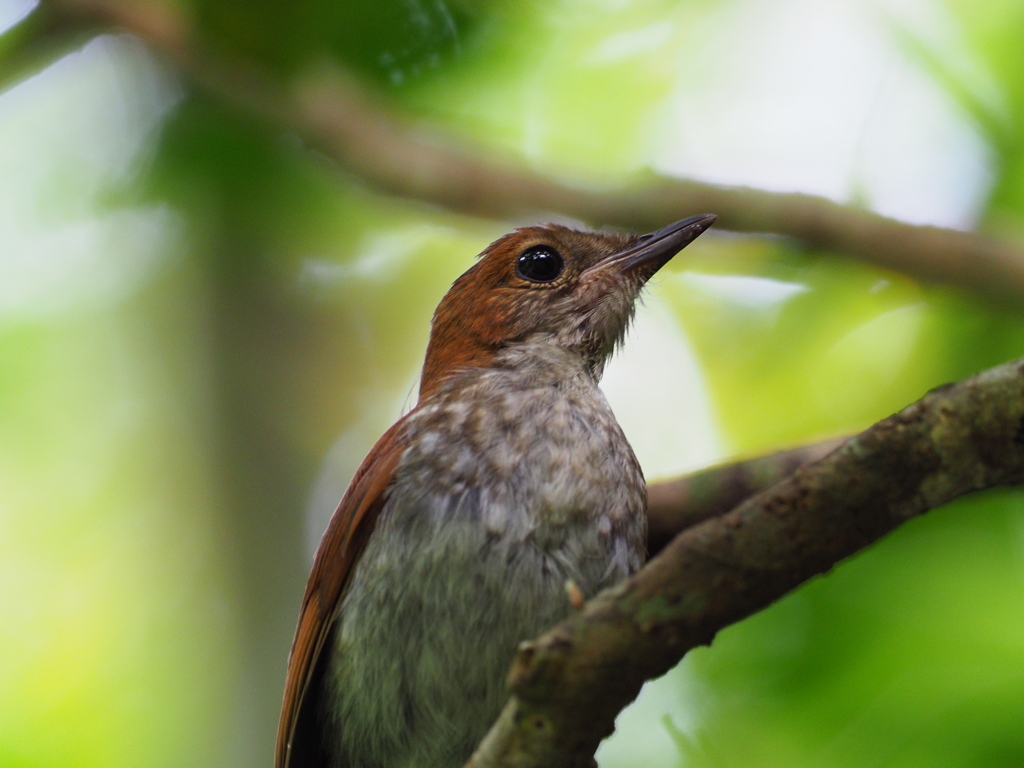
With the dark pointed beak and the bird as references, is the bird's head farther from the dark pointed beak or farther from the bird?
the bird

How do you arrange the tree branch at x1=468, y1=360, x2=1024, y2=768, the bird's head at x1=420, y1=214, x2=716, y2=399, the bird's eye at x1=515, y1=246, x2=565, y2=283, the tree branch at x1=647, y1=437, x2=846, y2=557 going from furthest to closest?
1. the bird's eye at x1=515, y1=246, x2=565, y2=283
2. the bird's head at x1=420, y1=214, x2=716, y2=399
3. the tree branch at x1=647, y1=437, x2=846, y2=557
4. the tree branch at x1=468, y1=360, x2=1024, y2=768

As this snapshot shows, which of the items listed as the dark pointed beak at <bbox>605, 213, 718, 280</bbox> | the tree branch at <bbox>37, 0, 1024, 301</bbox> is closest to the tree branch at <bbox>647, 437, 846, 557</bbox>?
the dark pointed beak at <bbox>605, 213, 718, 280</bbox>

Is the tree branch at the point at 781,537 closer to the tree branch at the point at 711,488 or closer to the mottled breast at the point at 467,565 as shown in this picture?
the mottled breast at the point at 467,565

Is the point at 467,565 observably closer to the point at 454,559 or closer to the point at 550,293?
the point at 454,559

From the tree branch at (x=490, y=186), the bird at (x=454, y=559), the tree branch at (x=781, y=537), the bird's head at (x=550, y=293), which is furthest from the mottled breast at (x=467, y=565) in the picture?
the tree branch at (x=490, y=186)

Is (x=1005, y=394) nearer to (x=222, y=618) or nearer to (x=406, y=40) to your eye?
(x=406, y=40)

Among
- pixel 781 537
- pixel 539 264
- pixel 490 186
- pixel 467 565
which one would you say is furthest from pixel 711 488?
pixel 490 186
